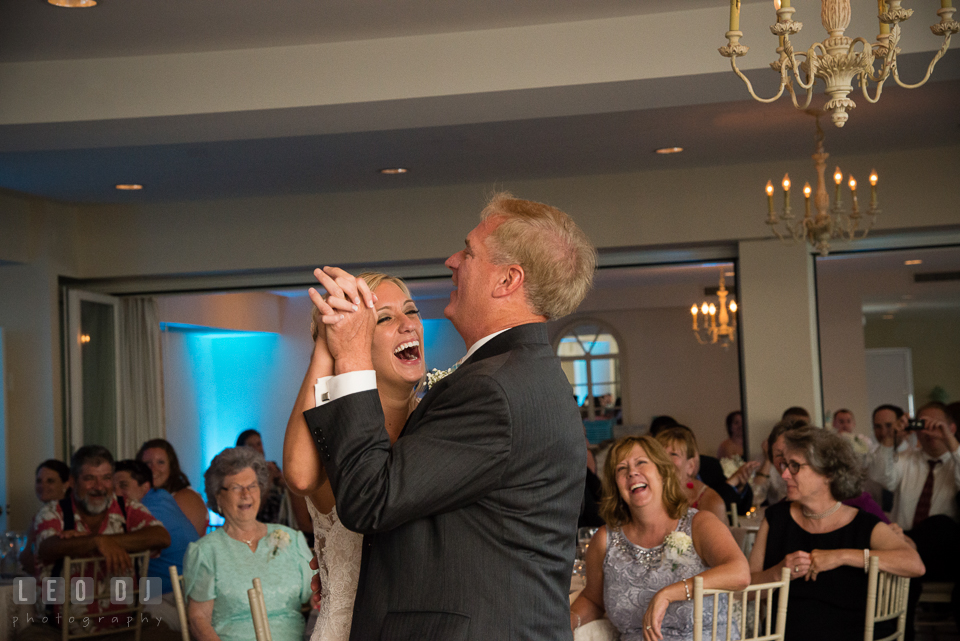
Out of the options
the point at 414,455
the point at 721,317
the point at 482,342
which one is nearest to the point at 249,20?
the point at 482,342

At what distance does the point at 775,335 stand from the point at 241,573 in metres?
4.63

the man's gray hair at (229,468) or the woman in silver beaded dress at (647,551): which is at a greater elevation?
the man's gray hair at (229,468)

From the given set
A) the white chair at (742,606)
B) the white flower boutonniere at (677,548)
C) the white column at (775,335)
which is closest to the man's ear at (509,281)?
the white chair at (742,606)

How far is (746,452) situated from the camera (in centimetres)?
691

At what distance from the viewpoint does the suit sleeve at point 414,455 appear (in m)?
1.16

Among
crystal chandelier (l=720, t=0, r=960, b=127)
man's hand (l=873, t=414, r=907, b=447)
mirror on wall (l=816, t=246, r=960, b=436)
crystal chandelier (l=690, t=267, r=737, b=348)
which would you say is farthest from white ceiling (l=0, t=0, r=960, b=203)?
mirror on wall (l=816, t=246, r=960, b=436)

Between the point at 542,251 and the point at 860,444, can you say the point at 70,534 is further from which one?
the point at 860,444

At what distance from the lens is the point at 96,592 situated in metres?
4.61

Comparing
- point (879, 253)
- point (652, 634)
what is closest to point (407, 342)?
point (652, 634)

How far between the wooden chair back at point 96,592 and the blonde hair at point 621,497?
246 centimetres

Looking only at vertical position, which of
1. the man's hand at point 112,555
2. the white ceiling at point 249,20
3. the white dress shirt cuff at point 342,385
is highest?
the white ceiling at point 249,20

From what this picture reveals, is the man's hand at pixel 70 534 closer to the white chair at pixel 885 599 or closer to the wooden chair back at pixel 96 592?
the wooden chair back at pixel 96 592

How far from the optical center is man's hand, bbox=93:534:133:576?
15.0 ft

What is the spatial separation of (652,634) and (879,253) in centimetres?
525
